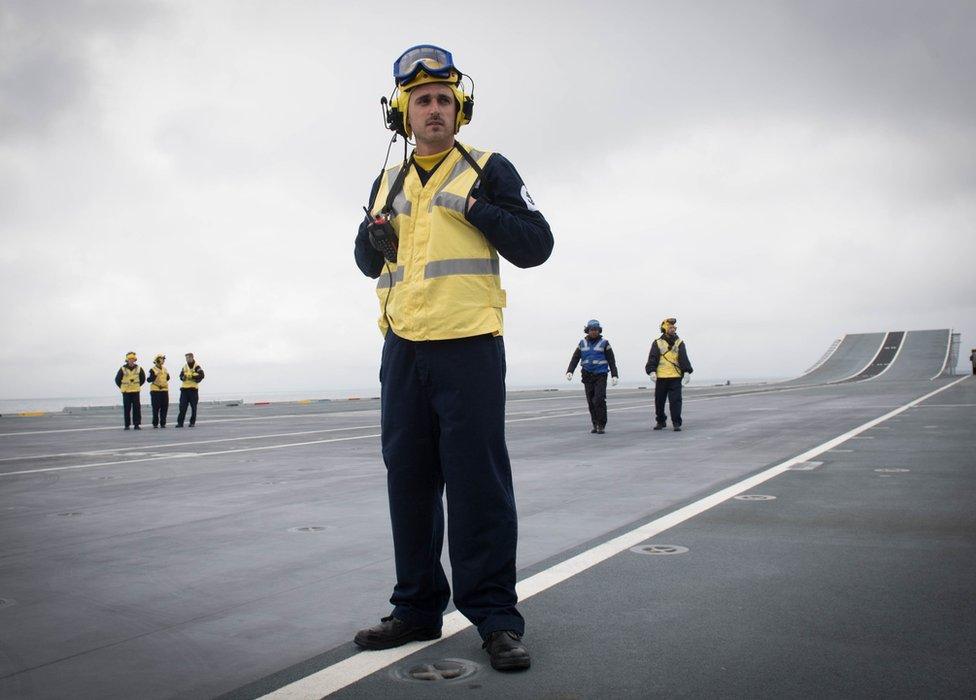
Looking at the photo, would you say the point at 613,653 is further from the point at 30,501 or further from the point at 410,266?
the point at 30,501

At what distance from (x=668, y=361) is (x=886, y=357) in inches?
2829

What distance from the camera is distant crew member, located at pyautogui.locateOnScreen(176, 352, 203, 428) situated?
733 inches

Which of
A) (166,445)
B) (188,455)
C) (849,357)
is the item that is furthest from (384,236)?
(849,357)

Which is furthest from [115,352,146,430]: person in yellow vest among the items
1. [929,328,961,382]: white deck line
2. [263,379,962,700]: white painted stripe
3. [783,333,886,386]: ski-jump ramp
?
[929,328,961,382]: white deck line

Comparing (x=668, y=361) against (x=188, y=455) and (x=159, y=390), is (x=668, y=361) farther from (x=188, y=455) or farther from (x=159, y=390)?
(x=159, y=390)

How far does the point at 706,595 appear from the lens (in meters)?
3.43

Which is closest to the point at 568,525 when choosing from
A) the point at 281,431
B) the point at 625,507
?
the point at 625,507

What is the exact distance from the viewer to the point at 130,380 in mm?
18844

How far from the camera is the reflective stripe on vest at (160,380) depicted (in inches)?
753

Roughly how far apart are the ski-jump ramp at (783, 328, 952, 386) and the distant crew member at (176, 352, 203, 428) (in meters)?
47.1

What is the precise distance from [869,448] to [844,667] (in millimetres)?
8132

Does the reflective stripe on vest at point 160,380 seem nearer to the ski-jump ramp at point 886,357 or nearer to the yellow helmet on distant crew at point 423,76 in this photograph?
the yellow helmet on distant crew at point 423,76

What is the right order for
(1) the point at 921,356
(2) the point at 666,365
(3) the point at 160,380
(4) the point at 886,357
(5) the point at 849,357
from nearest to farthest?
(2) the point at 666,365
(3) the point at 160,380
(1) the point at 921,356
(4) the point at 886,357
(5) the point at 849,357

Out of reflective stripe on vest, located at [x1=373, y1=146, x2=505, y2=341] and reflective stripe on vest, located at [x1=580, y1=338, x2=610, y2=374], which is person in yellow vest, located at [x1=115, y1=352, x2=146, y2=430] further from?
reflective stripe on vest, located at [x1=373, y1=146, x2=505, y2=341]
